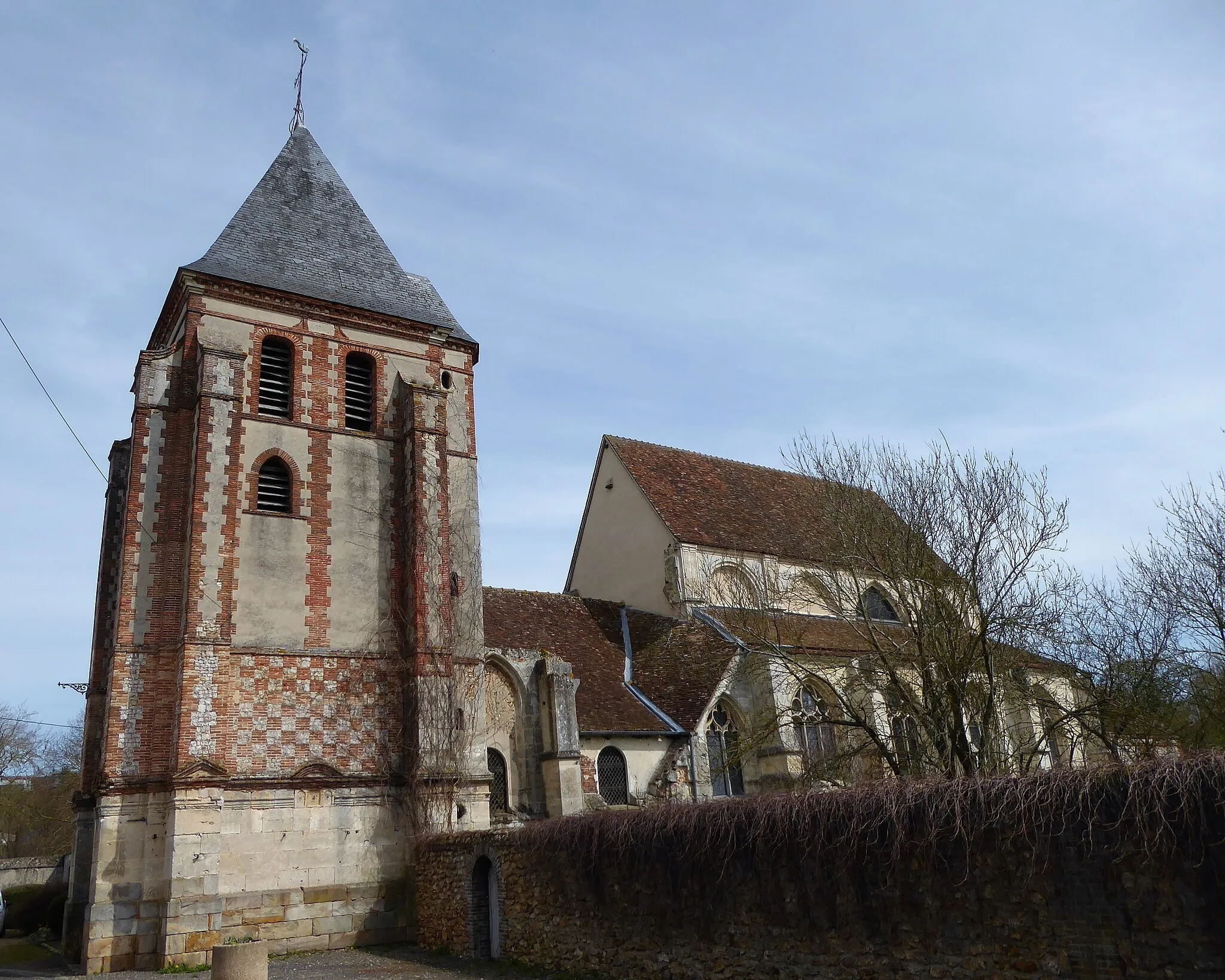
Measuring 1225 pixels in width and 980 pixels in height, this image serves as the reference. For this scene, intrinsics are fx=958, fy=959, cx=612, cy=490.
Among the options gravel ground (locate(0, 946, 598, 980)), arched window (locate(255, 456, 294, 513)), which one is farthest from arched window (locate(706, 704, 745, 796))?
arched window (locate(255, 456, 294, 513))

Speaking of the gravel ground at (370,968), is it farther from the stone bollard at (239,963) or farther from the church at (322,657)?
the stone bollard at (239,963)

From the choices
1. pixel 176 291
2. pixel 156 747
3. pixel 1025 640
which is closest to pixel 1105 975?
pixel 1025 640

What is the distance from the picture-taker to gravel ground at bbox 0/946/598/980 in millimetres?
11984

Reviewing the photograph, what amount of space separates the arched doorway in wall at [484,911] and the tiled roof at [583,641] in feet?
15.9

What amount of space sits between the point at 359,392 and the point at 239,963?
10876mm

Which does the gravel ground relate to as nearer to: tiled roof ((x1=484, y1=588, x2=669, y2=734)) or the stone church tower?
the stone church tower

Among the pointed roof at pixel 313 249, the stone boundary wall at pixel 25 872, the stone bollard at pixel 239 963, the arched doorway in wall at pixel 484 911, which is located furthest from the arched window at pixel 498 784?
the stone boundary wall at pixel 25 872

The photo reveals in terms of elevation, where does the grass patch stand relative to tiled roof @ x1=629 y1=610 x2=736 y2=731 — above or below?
below

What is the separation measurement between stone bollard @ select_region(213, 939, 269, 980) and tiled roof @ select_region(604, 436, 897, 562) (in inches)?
571

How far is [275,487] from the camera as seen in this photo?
1688 centimetres

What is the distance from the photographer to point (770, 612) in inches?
684

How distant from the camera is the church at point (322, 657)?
14.5 meters

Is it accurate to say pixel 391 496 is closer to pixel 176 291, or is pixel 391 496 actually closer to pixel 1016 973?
pixel 176 291

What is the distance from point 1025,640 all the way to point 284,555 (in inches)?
473
